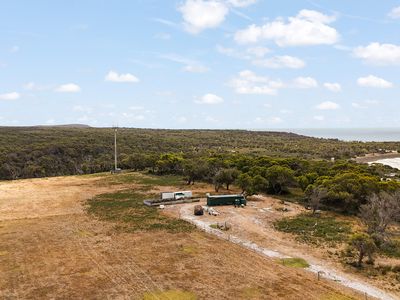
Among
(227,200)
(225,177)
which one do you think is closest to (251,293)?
(227,200)

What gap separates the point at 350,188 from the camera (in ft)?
163

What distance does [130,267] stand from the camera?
29.7 meters

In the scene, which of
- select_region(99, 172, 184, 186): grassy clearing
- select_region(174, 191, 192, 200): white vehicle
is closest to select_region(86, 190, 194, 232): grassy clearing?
select_region(174, 191, 192, 200): white vehicle

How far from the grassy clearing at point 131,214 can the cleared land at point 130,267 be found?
1353mm

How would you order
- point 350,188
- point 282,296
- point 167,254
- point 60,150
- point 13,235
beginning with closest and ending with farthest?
1. point 282,296
2. point 167,254
3. point 13,235
4. point 350,188
5. point 60,150

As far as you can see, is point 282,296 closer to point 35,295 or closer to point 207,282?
point 207,282

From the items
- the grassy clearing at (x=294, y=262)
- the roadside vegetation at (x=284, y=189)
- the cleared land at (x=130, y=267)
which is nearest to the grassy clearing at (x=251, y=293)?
the cleared land at (x=130, y=267)

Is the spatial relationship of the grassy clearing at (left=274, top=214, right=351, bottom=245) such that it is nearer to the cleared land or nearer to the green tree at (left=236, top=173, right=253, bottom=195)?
the cleared land

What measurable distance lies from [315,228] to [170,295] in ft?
71.3

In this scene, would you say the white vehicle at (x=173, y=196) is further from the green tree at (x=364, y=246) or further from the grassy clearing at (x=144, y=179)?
the green tree at (x=364, y=246)

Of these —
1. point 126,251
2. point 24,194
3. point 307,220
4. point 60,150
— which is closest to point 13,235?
point 126,251

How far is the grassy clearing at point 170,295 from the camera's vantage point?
24.3 meters

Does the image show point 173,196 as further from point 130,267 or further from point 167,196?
point 130,267

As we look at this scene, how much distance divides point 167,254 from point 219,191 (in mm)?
32398
